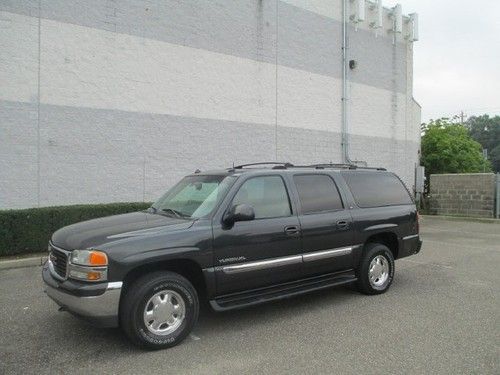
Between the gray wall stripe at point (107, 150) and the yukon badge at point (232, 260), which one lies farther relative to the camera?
the gray wall stripe at point (107, 150)

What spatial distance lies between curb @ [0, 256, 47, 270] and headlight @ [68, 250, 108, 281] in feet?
15.8

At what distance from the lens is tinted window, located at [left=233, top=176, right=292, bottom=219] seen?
545cm

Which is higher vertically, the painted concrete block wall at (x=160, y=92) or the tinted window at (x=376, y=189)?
the painted concrete block wall at (x=160, y=92)

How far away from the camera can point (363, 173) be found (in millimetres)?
6980

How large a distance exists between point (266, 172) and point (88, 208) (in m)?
5.78

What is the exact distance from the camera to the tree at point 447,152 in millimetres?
25562

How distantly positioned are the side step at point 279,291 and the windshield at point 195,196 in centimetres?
98

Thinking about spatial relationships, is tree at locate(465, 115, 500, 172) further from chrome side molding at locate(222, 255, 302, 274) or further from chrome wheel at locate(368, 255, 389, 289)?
chrome side molding at locate(222, 255, 302, 274)

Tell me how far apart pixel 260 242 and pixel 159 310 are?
1.38 meters

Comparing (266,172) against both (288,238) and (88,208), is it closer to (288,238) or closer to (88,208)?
(288,238)

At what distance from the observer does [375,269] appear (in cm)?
671

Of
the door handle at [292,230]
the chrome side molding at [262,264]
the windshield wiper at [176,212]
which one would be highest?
the windshield wiper at [176,212]

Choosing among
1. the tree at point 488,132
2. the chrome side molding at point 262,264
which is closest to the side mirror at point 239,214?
the chrome side molding at point 262,264

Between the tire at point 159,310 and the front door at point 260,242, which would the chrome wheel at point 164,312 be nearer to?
the tire at point 159,310
